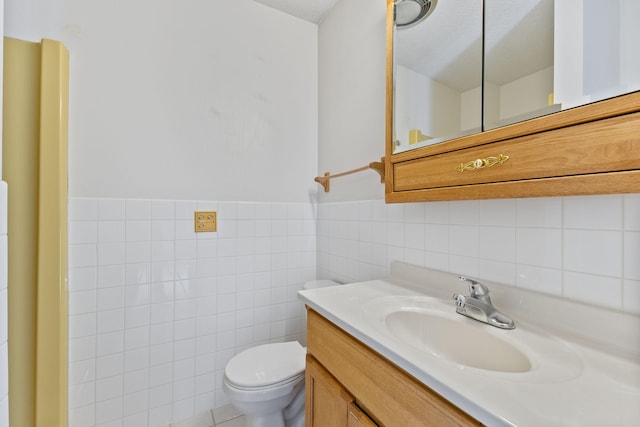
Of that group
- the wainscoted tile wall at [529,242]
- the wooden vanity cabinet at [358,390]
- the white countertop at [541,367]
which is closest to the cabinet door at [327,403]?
the wooden vanity cabinet at [358,390]

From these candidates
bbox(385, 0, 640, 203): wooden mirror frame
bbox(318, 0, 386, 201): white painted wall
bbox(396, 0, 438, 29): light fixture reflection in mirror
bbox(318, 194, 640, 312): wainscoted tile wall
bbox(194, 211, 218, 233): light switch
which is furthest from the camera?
bbox(194, 211, 218, 233): light switch

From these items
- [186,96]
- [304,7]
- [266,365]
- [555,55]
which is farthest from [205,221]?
[555,55]

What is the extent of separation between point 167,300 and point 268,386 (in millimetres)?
736

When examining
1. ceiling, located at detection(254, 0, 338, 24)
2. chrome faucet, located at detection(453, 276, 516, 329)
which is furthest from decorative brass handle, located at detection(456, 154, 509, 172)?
ceiling, located at detection(254, 0, 338, 24)

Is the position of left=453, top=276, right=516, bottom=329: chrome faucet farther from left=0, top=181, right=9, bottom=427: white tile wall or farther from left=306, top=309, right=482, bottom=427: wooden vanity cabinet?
left=0, top=181, right=9, bottom=427: white tile wall

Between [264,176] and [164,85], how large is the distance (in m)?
0.72

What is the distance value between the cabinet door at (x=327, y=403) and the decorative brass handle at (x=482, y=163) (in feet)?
2.44

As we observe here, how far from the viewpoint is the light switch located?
156 centimetres

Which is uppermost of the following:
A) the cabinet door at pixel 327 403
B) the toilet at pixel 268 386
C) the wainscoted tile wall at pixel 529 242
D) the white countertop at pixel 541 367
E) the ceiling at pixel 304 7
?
the ceiling at pixel 304 7

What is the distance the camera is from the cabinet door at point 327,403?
2.57 ft

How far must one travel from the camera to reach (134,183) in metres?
1.43

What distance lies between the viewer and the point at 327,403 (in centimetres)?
91

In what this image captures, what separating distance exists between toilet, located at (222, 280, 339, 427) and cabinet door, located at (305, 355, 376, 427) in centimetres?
21

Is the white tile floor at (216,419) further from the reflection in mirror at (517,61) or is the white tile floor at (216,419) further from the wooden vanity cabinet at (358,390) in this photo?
the reflection in mirror at (517,61)
